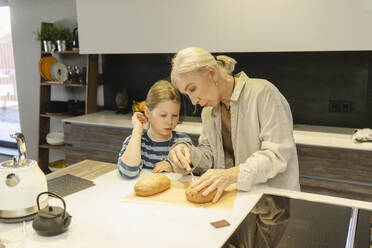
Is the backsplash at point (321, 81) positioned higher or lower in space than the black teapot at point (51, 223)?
higher

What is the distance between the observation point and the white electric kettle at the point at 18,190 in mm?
1060

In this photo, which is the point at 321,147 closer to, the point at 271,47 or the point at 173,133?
the point at 271,47

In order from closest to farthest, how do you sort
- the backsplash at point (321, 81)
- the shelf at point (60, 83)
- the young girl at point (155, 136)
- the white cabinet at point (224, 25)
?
the young girl at point (155, 136), the white cabinet at point (224, 25), the backsplash at point (321, 81), the shelf at point (60, 83)

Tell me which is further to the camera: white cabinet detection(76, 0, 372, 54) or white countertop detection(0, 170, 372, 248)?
white cabinet detection(76, 0, 372, 54)

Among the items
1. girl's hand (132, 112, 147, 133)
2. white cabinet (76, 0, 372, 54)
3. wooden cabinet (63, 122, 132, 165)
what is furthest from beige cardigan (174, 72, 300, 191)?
wooden cabinet (63, 122, 132, 165)

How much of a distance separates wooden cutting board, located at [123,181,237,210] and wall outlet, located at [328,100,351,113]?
65.9 inches

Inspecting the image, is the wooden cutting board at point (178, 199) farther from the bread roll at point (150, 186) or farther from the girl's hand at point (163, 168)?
the girl's hand at point (163, 168)

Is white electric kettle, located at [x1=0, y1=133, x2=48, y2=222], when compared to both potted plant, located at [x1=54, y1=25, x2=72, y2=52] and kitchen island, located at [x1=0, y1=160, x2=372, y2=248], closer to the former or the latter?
kitchen island, located at [x1=0, y1=160, x2=372, y2=248]

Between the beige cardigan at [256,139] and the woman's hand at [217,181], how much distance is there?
3cm

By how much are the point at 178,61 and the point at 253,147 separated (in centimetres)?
47

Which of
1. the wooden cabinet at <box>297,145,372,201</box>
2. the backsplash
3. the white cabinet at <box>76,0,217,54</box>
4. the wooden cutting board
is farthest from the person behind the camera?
the white cabinet at <box>76,0,217,54</box>

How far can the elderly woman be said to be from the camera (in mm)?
1359

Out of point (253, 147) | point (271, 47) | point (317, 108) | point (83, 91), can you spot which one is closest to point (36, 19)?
point (83, 91)

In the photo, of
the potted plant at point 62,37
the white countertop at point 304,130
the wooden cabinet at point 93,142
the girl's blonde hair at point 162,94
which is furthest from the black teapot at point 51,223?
the potted plant at point 62,37
